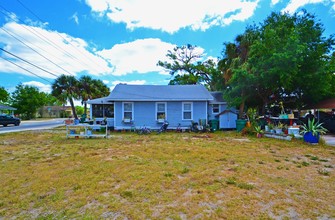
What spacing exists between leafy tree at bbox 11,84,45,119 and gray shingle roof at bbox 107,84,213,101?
118ft

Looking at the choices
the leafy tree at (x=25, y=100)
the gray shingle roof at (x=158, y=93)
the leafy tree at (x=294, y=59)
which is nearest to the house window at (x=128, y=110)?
the gray shingle roof at (x=158, y=93)

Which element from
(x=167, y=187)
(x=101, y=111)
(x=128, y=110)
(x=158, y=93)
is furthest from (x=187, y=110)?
(x=167, y=187)

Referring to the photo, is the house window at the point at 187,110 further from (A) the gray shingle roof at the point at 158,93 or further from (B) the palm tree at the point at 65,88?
(B) the palm tree at the point at 65,88

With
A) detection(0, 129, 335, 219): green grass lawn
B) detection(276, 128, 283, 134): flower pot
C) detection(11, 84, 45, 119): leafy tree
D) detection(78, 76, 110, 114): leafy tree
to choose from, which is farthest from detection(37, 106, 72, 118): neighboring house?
detection(276, 128, 283, 134): flower pot

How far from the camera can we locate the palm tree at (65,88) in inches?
999

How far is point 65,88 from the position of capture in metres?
25.7

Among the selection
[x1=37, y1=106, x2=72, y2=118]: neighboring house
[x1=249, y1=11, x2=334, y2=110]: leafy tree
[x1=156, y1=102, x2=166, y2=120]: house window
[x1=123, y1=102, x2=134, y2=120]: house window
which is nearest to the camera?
[x1=249, y1=11, x2=334, y2=110]: leafy tree

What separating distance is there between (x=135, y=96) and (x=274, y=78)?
31.4ft

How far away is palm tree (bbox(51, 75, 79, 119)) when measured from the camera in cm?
2538

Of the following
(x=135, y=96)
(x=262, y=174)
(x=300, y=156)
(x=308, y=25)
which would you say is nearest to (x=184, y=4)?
(x=135, y=96)

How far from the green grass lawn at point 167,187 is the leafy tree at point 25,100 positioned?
142 feet

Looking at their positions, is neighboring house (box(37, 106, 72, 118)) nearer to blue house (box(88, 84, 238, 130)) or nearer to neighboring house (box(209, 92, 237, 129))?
blue house (box(88, 84, 238, 130))

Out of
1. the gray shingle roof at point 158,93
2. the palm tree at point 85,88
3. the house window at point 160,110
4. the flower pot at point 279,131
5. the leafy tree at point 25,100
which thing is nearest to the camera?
the flower pot at point 279,131

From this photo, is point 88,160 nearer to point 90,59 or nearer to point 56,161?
point 56,161
